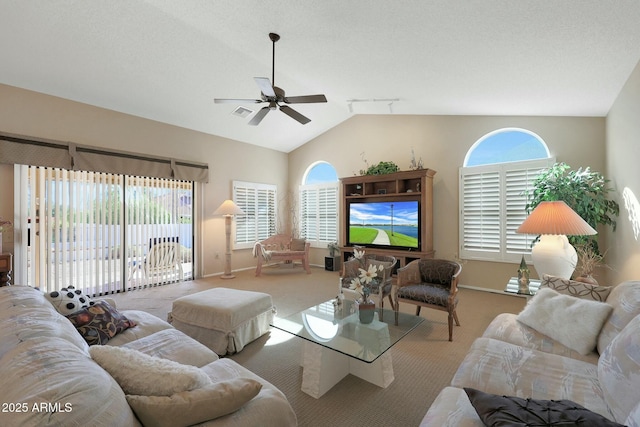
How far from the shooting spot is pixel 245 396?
1.15 meters

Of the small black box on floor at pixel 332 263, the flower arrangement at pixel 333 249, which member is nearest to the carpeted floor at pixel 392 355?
the small black box on floor at pixel 332 263

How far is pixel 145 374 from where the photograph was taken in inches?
43.1

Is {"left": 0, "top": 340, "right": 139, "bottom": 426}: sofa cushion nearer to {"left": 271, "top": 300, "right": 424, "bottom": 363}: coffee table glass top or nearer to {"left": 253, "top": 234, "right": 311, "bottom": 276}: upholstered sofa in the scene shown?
→ {"left": 271, "top": 300, "right": 424, "bottom": 363}: coffee table glass top

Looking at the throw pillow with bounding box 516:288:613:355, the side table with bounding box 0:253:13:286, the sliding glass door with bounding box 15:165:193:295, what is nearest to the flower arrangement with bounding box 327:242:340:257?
the sliding glass door with bounding box 15:165:193:295

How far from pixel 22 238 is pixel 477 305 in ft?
21.3

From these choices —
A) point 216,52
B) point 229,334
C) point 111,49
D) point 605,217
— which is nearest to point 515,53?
point 605,217

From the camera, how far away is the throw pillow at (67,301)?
6.73 feet

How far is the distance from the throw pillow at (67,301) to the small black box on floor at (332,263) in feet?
15.5

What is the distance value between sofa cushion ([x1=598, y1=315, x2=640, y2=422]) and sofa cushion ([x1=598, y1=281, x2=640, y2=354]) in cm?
29

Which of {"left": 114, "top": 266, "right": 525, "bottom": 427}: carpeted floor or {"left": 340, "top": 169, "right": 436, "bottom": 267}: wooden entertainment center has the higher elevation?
{"left": 340, "top": 169, "right": 436, "bottom": 267}: wooden entertainment center

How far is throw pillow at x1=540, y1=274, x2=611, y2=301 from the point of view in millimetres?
2107

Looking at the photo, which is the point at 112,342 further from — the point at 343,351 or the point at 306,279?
the point at 306,279

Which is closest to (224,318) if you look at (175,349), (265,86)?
(175,349)

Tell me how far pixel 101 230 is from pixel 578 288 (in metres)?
6.09
